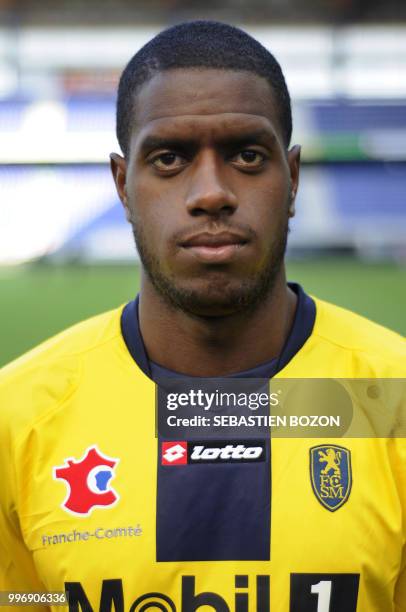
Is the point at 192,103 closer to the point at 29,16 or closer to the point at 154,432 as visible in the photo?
the point at 154,432

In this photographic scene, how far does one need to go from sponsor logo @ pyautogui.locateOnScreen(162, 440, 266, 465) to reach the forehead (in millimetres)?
583

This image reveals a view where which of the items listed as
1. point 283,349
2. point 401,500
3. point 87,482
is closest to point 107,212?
point 283,349

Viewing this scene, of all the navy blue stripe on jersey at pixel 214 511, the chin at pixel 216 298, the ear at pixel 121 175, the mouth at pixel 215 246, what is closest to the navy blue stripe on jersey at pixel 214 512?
the navy blue stripe on jersey at pixel 214 511

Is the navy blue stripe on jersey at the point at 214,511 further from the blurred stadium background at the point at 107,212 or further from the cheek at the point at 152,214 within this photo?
the blurred stadium background at the point at 107,212

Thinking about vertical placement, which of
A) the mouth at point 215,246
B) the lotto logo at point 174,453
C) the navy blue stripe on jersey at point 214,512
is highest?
the mouth at point 215,246

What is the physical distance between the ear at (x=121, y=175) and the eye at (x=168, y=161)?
16cm

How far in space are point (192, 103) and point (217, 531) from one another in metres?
0.77

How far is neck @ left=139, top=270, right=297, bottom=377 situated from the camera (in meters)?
1.64

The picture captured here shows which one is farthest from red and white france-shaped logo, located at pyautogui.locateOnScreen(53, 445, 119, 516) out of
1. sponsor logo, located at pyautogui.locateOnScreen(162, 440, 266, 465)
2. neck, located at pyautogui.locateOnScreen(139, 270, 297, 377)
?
neck, located at pyautogui.locateOnScreen(139, 270, 297, 377)

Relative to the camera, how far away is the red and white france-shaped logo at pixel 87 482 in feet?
5.18

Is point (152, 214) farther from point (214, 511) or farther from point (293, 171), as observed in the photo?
point (214, 511)

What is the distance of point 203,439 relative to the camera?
164 cm

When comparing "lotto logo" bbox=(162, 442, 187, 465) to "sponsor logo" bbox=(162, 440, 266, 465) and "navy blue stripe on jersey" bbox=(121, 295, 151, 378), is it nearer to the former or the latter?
"sponsor logo" bbox=(162, 440, 266, 465)

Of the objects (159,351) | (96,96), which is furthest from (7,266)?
(159,351)
